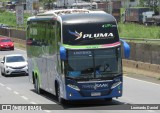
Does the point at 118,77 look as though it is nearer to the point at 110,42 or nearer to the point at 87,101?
the point at 110,42

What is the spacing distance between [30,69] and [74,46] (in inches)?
320

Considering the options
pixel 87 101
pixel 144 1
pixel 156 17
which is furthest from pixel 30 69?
pixel 144 1

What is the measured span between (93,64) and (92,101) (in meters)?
2.70

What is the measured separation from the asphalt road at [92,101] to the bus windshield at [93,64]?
1.20 metres

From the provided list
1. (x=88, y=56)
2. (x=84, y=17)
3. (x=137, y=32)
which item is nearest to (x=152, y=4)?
(x=137, y=32)

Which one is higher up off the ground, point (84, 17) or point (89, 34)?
point (84, 17)

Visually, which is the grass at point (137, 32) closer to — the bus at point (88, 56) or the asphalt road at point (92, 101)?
the asphalt road at point (92, 101)

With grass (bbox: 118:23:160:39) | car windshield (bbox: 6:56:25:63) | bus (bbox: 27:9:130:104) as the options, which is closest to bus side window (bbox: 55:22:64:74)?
bus (bbox: 27:9:130:104)

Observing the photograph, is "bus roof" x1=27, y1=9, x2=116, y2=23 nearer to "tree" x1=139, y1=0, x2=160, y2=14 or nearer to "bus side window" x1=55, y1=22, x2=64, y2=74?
"bus side window" x1=55, y1=22, x2=64, y2=74

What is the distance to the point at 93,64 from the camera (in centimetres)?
1791

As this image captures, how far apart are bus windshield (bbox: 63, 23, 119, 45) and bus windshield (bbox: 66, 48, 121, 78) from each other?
38 centimetres

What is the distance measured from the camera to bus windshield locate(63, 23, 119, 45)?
59.2 ft

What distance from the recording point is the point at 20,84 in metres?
29.3

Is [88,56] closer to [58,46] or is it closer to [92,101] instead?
[58,46]
